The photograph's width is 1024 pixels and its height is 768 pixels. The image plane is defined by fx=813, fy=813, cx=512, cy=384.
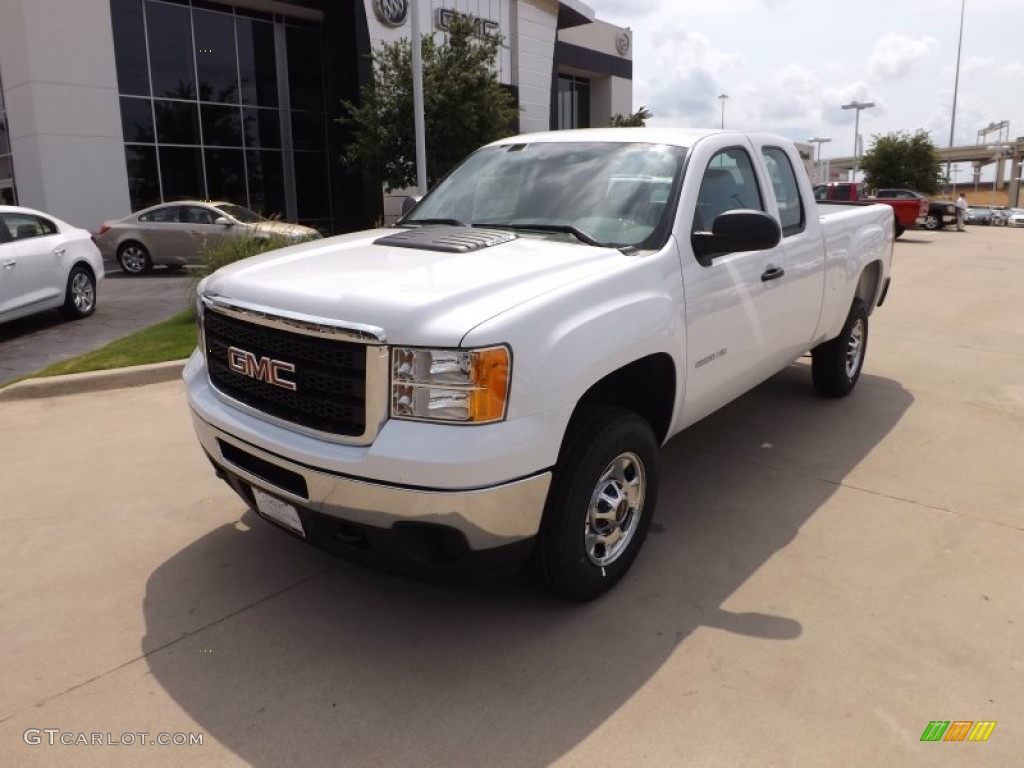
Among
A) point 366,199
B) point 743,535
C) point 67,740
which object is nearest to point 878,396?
point 743,535

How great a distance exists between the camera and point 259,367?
3.14 m

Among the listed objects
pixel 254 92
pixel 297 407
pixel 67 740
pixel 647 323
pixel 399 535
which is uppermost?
pixel 254 92

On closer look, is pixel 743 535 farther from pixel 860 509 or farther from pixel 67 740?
pixel 67 740

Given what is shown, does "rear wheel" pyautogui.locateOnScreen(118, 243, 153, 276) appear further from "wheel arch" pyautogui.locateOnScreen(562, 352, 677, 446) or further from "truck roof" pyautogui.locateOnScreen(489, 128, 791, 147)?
"wheel arch" pyautogui.locateOnScreen(562, 352, 677, 446)

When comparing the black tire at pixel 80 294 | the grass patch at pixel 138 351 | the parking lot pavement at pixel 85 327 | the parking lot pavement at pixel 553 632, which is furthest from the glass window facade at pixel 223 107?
the parking lot pavement at pixel 553 632

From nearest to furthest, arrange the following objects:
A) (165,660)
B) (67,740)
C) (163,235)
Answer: (67,740), (165,660), (163,235)

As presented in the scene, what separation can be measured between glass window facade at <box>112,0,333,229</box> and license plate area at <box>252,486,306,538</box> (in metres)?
20.4

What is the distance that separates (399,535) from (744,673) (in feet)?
4.39

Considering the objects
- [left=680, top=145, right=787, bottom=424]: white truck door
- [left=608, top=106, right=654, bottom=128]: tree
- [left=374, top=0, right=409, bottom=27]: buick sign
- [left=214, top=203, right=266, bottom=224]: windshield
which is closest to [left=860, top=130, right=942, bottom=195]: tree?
[left=608, top=106, right=654, bottom=128]: tree

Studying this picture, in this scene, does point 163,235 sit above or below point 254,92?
below

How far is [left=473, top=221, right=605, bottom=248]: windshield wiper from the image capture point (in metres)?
3.60

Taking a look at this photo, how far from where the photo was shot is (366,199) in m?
24.5

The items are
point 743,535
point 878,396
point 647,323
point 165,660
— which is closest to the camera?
point 165,660

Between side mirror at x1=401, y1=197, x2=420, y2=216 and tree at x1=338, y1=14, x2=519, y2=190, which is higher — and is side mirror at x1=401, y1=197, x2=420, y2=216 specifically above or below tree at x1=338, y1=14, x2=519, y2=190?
below
